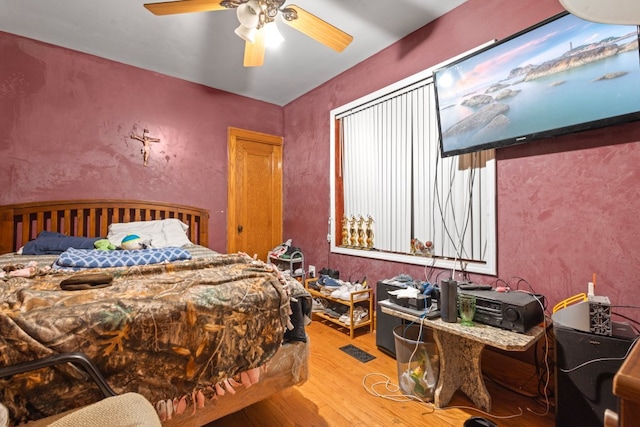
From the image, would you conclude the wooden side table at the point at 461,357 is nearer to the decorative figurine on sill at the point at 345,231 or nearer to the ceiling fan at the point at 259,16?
the decorative figurine on sill at the point at 345,231

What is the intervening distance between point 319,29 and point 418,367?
2241 millimetres

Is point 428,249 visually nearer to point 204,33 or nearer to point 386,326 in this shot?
point 386,326

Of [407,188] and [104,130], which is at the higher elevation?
[104,130]

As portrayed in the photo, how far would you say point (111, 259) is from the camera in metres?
1.88

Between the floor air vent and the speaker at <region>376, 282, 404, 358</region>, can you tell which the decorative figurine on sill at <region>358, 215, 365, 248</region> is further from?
the floor air vent

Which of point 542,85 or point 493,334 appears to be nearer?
point 493,334

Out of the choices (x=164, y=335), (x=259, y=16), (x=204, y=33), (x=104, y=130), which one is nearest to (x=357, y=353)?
(x=164, y=335)

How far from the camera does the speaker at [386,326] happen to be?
231 cm

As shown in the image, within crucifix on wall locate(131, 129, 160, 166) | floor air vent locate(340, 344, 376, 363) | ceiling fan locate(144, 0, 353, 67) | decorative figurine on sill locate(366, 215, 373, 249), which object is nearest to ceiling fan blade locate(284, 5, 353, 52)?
ceiling fan locate(144, 0, 353, 67)

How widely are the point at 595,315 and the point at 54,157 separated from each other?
412 centimetres

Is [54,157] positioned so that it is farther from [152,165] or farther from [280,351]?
[280,351]

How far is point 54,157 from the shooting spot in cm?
284

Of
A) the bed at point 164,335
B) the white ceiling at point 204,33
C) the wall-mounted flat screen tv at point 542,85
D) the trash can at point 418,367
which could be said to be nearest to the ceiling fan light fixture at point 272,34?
the white ceiling at point 204,33

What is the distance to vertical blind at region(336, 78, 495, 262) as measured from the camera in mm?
2229
